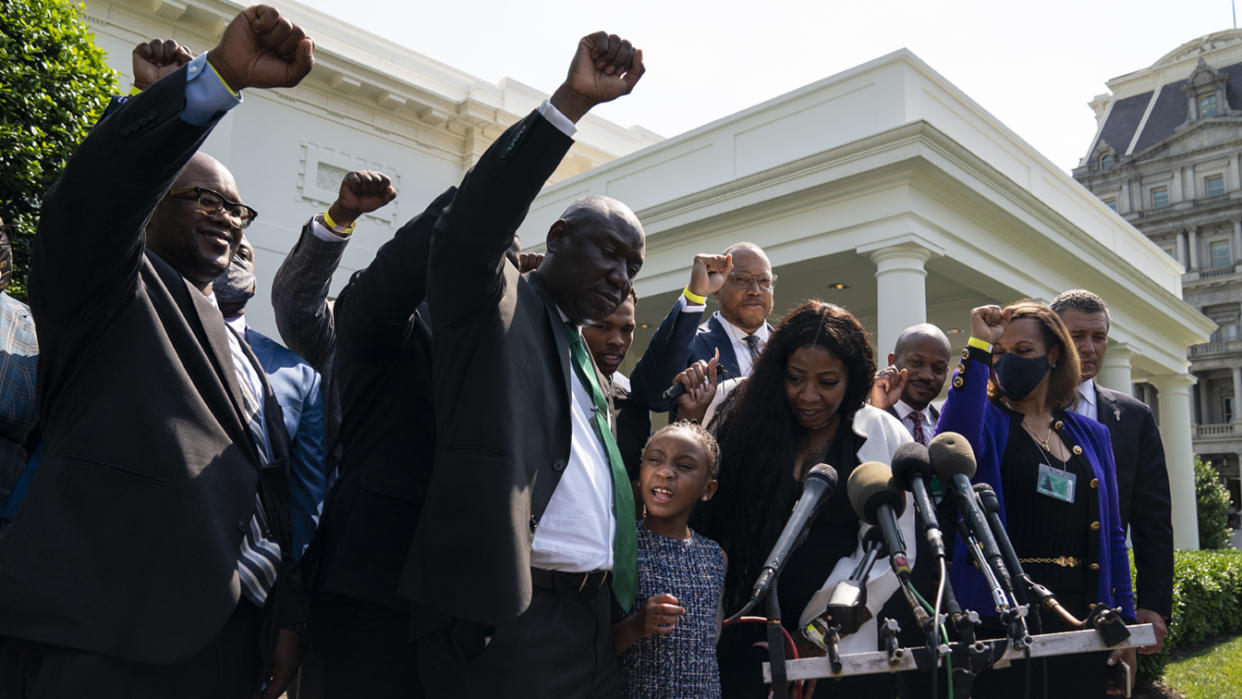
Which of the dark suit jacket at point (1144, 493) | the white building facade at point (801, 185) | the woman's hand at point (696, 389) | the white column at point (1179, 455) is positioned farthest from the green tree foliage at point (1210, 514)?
the woman's hand at point (696, 389)

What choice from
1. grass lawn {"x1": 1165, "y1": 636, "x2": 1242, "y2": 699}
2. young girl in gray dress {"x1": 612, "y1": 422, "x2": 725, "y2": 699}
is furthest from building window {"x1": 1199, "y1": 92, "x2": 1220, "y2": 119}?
young girl in gray dress {"x1": 612, "y1": 422, "x2": 725, "y2": 699}

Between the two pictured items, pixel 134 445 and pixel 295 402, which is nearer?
pixel 134 445

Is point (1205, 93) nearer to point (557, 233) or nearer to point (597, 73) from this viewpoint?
point (557, 233)

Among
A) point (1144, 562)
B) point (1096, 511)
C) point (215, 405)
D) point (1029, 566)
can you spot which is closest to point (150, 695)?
point (215, 405)

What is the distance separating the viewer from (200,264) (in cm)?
215

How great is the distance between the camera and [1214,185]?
4766 centimetres

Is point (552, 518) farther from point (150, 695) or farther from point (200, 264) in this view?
point (200, 264)

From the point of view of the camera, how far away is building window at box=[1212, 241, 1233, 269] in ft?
154

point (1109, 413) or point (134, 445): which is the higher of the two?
point (1109, 413)

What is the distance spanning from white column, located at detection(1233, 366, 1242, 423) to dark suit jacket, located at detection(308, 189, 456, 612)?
55.9 m

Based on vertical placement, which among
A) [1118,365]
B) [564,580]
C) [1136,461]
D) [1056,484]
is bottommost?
[564,580]

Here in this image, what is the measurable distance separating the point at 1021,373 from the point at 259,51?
3.00 m

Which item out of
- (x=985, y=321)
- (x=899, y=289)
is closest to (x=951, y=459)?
(x=985, y=321)

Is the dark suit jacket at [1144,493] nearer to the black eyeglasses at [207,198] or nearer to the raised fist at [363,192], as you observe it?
the raised fist at [363,192]
